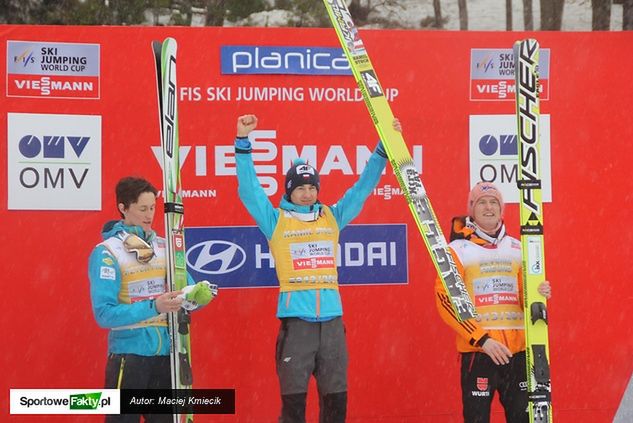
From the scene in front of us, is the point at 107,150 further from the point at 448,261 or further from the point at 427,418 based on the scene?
the point at 427,418

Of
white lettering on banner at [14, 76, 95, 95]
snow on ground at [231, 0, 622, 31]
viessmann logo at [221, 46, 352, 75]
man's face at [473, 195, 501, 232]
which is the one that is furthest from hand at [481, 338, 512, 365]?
snow on ground at [231, 0, 622, 31]

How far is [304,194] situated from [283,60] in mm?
1184

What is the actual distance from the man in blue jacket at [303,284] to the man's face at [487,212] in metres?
0.54

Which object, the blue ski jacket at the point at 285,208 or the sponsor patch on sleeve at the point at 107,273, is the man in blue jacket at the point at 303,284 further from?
the sponsor patch on sleeve at the point at 107,273

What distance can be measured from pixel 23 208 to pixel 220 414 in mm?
1631

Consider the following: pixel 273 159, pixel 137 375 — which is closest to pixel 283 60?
pixel 273 159

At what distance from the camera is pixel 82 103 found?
536cm

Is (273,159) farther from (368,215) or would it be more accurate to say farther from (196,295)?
(196,295)

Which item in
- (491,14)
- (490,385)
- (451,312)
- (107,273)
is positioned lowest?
(490,385)

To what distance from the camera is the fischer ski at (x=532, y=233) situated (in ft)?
14.4

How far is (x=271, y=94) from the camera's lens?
551 centimetres

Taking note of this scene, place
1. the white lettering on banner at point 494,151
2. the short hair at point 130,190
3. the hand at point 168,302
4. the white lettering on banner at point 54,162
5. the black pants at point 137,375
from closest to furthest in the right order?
the hand at point 168,302
the black pants at point 137,375
the short hair at point 130,190
the white lettering on banner at point 54,162
the white lettering on banner at point 494,151

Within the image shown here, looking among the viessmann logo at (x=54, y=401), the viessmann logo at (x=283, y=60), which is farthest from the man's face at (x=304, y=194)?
the viessmann logo at (x=54, y=401)

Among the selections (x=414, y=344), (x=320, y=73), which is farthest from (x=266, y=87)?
(x=414, y=344)
